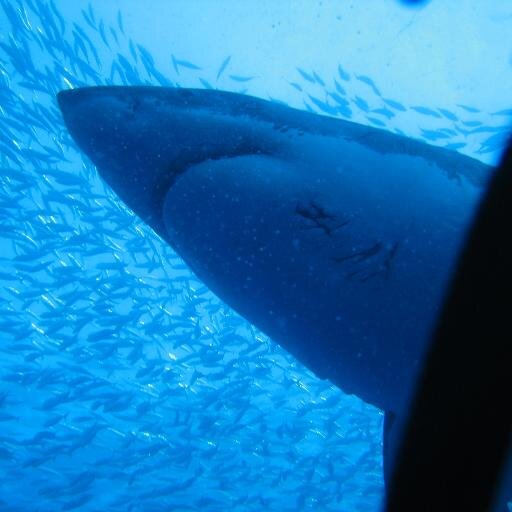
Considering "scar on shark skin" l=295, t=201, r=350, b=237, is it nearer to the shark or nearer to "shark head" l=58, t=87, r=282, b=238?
the shark

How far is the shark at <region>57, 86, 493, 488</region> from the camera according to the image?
1.87m

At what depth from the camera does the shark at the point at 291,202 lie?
187 centimetres

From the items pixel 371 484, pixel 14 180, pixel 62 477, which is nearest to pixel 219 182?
pixel 14 180

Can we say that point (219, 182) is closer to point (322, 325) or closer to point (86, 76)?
point (322, 325)

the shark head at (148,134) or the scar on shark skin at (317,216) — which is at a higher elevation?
the shark head at (148,134)

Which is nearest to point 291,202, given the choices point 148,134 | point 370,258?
point 370,258

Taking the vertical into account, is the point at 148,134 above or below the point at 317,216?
above

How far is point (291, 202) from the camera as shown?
1.84 m

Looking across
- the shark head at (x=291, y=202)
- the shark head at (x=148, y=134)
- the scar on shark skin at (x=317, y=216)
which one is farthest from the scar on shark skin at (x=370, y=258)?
the shark head at (x=148, y=134)

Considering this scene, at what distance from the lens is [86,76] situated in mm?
10367

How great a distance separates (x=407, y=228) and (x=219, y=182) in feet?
2.53

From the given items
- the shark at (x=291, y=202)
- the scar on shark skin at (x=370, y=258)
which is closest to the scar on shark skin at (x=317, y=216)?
the shark at (x=291, y=202)

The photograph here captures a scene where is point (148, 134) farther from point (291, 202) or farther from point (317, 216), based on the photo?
point (317, 216)

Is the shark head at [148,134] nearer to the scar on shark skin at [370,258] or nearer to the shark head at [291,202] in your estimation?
the shark head at [291,202]
